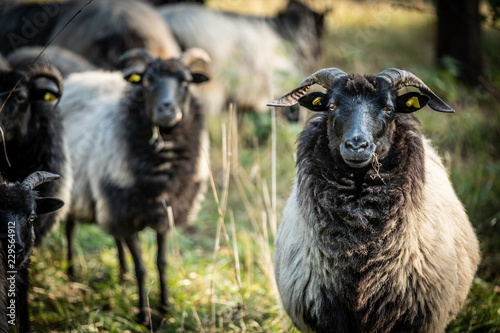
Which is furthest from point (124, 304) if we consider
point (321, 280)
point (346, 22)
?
point (346, 22)

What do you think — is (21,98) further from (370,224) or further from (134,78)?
(370,224)

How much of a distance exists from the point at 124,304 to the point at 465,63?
24.9 feet

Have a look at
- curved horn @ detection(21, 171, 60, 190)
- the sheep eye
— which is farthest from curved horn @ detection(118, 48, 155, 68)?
curved horn @ detection(21, 171, 60, 190)

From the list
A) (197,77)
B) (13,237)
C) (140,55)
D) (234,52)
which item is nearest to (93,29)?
(234,52)

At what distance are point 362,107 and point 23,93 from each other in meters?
2.60

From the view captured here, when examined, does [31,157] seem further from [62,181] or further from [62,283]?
[62,283]

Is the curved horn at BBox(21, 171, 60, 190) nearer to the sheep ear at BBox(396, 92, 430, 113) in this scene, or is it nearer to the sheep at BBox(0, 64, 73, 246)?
the sheep at BBox(0, 64, 73, 246)

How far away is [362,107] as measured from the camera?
10.2ft

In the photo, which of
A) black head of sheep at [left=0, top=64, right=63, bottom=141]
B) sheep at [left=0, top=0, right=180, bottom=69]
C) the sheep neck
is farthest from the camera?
sheep at [left=0, top=0, right=180, bottom=69]

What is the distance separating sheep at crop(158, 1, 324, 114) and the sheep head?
4.53 m

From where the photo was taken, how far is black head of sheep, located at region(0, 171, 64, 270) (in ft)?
9.51

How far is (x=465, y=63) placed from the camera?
919 centimetres

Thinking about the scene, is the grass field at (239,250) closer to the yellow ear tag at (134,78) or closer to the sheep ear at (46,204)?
the sheep ear at (46,204)

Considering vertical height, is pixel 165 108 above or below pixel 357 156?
above
